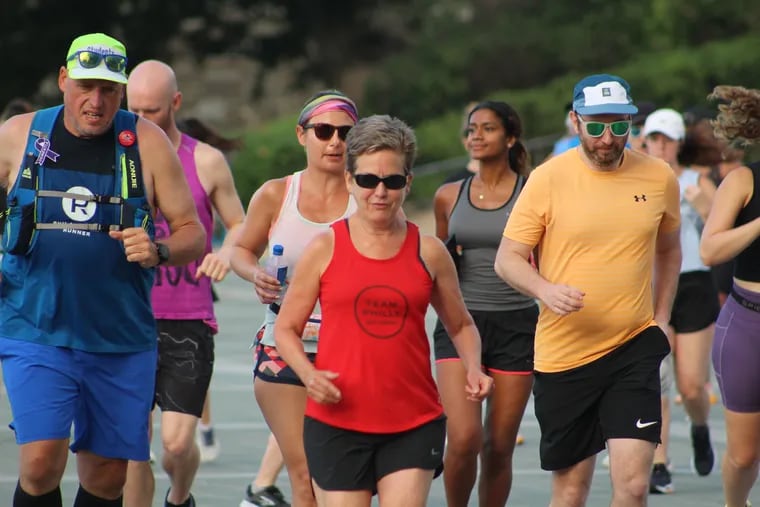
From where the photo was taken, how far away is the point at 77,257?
6332 millimetres

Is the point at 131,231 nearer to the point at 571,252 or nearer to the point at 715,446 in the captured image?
the point at 571,252

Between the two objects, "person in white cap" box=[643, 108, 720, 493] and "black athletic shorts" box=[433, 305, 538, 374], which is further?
"person in white cap" box=[643, 108, 720, 493]

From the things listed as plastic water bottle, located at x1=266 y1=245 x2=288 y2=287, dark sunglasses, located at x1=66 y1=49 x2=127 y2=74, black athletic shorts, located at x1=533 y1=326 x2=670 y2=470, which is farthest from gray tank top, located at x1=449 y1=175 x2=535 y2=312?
dark sunglasses, located at x1=66 y1=49 x2=127 y2=74

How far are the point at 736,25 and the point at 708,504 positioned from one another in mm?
24474

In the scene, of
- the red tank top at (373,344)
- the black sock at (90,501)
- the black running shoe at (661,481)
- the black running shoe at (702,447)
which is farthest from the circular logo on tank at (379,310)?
the black running shoe at (702,447)

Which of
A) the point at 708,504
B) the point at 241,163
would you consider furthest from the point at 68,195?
the point at 241,163

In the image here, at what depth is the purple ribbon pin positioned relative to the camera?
20.7 feet

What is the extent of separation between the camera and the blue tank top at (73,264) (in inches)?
248

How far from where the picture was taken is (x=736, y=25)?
106 feet

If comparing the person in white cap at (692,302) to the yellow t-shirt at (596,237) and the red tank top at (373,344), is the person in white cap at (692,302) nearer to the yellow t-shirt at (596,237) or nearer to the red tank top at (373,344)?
the yellow t-shirt at (596,237)

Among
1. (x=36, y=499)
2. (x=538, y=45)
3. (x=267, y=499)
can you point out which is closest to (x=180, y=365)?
(x=267, y=499)

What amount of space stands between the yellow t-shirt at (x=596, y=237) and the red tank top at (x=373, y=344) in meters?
1.15

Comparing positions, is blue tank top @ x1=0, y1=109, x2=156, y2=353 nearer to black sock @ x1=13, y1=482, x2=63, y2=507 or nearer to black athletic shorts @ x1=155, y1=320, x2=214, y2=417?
black sock @ x1=13, y1=482, x2=63, y2=507

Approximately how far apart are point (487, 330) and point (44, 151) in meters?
2.55
